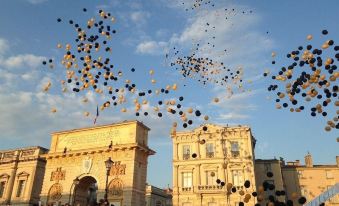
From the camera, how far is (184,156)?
47.6 m

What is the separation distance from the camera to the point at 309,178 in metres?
51.9

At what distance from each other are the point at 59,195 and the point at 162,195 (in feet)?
96.0

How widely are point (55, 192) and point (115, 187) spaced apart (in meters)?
8.83

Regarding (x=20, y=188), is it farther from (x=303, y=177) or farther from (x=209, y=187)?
(x=303, y=177)

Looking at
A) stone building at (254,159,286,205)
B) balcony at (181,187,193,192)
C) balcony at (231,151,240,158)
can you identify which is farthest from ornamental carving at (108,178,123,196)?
stone building at (254,159,286,205)

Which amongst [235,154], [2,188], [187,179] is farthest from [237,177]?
[2,188]

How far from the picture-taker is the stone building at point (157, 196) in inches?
2458

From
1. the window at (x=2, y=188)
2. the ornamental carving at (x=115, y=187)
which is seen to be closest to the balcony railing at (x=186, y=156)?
the ornamental carving at (x=115, y=187)

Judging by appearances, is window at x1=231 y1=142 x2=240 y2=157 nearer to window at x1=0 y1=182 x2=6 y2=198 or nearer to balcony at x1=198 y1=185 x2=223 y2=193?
balcony at x1=198 y1=185 x2=223 y2=193

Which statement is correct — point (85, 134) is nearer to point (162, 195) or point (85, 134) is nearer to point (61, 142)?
point (61, 142)

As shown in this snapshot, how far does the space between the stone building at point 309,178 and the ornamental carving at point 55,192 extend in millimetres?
33124

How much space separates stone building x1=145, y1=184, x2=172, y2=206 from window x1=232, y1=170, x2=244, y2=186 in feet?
75.3

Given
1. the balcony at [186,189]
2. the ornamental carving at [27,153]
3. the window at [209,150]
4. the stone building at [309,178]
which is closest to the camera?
the balcony at [186,189]

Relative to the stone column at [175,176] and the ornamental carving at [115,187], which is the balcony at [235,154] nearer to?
the stone column at [175,176]
